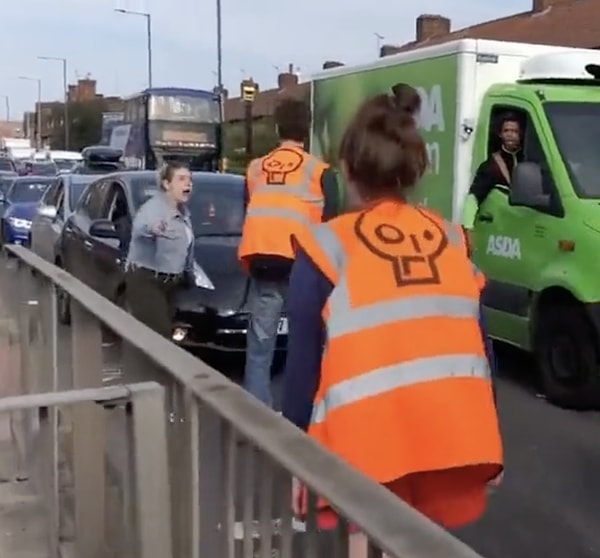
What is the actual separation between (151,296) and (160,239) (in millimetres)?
364

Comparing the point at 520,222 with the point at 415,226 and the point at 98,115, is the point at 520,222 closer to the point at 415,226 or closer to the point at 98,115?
the point at 415,226

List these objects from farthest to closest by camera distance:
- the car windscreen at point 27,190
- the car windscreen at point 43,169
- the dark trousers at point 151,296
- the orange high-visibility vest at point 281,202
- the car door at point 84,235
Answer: the car windscreen at point 43,169 → the car windscreen at point 27,190 → the car door at point 84,235 → the dark trousers at point 151,296 → the orange high-visibility vest at point 281,202

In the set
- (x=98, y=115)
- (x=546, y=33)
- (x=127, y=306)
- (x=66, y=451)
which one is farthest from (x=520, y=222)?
(x=98, y=115)

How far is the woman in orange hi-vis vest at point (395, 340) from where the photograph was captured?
8.89 ft

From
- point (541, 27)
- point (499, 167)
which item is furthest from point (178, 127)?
point (499, 167)

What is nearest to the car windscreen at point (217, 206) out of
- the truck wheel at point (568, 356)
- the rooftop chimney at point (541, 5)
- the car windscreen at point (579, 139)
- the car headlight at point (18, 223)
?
the car windscreen at point (579, 139)

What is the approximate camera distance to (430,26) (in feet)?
163

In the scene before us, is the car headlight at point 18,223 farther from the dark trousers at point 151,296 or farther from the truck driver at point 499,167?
the dark trousers at point 151,296

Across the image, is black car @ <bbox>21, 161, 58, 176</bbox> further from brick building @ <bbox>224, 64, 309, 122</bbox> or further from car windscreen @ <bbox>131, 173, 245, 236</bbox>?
car windscreen @ <bbox>131, 173, 245, 236</bbox>

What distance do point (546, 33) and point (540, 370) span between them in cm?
3118

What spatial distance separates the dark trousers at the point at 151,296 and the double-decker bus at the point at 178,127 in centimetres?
2937

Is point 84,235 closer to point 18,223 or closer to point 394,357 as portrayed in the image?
point 394,357

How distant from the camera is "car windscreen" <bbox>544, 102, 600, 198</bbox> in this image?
7582mm

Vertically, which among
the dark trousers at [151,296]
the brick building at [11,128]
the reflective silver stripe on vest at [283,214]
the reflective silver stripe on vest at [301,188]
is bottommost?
the dark trousers at [151,296]
